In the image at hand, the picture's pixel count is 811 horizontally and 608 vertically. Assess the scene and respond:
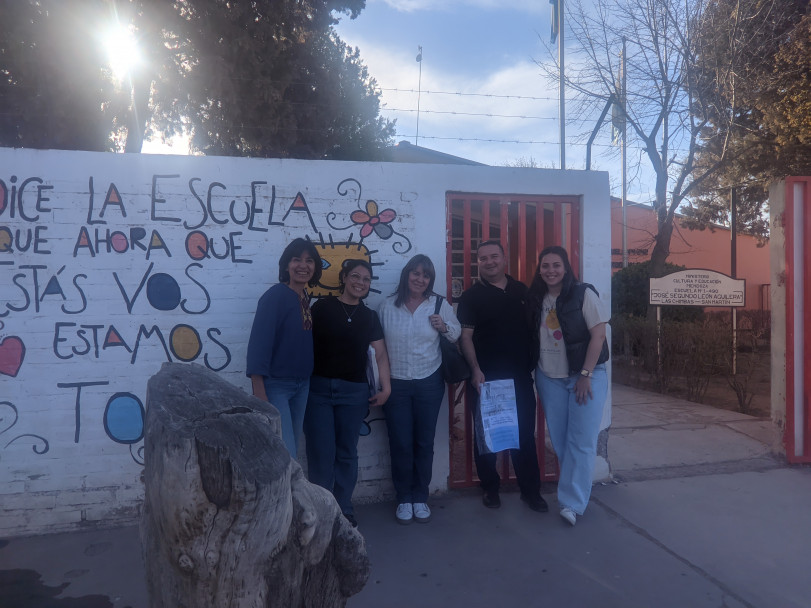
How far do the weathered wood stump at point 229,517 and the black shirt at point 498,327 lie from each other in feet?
7.57

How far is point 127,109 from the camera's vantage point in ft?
35.2

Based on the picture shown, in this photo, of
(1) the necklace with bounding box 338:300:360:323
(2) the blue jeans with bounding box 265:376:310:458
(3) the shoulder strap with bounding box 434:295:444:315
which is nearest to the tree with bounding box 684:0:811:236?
(3) the shoulder strap with bounding box 434:295:444:315

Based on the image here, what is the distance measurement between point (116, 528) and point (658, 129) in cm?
1052

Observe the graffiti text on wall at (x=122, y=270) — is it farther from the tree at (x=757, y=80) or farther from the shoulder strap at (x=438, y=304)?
the tree at (x=757, y=80)

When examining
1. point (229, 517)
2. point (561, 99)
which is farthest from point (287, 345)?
point (561, 99)

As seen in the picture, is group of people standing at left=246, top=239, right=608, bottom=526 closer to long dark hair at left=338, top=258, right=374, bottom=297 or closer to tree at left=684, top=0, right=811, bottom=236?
long dark hair at left=338, top=258, right=374, bottom=297

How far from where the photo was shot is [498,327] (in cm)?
404

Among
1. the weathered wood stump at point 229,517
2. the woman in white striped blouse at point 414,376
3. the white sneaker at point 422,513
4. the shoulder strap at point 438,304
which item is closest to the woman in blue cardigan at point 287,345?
the woman in white striped blouse at point 414,376

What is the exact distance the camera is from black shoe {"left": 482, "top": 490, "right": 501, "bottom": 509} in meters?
4.16

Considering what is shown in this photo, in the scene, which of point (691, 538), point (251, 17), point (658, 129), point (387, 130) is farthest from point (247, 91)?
point (691, 538)

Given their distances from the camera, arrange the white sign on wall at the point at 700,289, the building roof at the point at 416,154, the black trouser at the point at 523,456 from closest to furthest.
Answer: the black trouser at the point at 523,456 < the white sign on wall at the point at 700,289 < the building roof at the point at 416,154

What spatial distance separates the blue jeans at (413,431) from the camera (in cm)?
395

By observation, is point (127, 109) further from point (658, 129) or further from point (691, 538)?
point (691, 538)

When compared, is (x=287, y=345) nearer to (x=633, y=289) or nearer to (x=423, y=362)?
(x=423, y=362)
